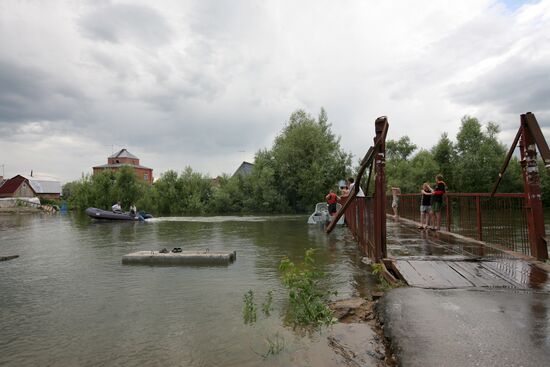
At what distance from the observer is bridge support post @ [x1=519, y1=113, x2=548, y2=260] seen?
6363 millimetres

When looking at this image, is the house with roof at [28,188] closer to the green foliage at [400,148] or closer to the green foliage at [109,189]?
the green foliage at [109,189]

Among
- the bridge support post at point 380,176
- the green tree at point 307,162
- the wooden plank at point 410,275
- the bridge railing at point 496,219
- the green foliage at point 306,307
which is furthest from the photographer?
the green tree at point 307,162

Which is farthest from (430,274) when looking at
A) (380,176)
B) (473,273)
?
(380,176)

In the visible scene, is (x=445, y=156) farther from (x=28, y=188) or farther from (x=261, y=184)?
(x=28, y=188)

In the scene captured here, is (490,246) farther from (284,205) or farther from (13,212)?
(13,212)

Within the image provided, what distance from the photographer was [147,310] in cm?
659

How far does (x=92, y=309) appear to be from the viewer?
22.3ft

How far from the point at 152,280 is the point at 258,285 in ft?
8.10

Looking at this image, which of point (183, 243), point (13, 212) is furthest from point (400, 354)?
point (13, 212)

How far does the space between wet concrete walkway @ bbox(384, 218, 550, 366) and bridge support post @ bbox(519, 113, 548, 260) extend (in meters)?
0.34

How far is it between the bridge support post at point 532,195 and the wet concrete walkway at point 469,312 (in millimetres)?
343

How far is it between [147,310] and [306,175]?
3854cm

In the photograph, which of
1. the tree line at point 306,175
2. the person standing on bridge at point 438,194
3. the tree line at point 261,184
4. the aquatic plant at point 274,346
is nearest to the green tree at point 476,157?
the tree line at point 306,175

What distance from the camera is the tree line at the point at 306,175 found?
45.0 meters
